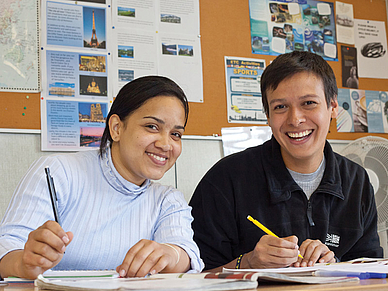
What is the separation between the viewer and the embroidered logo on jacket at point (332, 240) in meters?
1.46

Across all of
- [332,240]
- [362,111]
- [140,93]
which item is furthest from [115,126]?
[362,111]

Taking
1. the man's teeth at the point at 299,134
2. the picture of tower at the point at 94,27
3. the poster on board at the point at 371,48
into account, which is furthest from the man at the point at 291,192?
the poster on board at the point at 371,48

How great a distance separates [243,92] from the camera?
2.39m

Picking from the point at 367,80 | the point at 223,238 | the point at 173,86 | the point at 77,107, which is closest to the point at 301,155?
the point at 223,238

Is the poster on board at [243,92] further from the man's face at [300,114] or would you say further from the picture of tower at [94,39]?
the man's face at [300,114]

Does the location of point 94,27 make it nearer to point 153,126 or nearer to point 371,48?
point 153,126

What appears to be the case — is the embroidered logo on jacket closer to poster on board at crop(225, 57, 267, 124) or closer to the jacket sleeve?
the jacket sleeve

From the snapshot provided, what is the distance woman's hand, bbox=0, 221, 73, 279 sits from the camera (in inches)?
29.9

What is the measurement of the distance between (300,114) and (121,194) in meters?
0.66

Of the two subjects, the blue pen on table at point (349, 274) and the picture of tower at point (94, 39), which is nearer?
the blue pen on table at point (349, 274)

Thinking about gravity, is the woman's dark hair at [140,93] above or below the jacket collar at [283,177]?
above

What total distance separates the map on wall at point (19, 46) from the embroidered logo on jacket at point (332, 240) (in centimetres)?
142

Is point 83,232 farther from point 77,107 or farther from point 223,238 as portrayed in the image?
point 77,107

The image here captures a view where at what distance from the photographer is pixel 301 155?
58.2 inches
